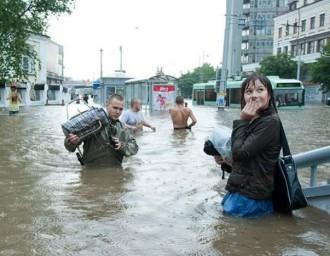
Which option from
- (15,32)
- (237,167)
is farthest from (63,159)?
(15,32)

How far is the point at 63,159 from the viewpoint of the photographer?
30.9 ft

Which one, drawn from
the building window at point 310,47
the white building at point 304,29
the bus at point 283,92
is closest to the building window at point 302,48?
the white building at point 304,29

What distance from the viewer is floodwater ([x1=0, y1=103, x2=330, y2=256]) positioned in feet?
13.9

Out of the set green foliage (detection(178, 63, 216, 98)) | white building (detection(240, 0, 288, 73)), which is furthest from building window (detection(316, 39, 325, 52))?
green foliage (detection(178, 63, 216, 98))

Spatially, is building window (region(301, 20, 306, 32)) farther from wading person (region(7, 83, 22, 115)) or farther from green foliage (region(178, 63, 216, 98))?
wading person (region(7, 83, 22, 115))

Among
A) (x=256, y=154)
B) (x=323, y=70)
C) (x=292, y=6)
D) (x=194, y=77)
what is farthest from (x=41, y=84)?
(x=256, y=154)

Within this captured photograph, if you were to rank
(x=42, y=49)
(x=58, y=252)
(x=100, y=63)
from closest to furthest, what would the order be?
(x=58, y=252), (x=42, y=49), (x=100, y=63)

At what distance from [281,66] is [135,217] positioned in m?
60.1

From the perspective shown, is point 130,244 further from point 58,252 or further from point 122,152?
point 122,152

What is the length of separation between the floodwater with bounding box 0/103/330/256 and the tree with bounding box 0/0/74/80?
1287 centimetres

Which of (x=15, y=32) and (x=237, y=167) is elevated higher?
(x=15, y=32)

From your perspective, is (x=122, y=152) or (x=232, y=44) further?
(x=232, y=44)

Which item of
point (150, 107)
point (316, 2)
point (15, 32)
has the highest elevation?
point (316, 2)

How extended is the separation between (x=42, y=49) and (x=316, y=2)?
35001 millimetres
